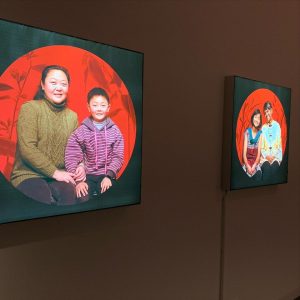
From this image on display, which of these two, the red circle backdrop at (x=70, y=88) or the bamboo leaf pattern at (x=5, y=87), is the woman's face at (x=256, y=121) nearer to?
the red circle backdrop at (x=70, y=88)

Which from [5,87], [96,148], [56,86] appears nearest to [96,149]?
[96,148]

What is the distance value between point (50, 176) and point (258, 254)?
2.17m

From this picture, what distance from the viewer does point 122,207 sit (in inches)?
90.8

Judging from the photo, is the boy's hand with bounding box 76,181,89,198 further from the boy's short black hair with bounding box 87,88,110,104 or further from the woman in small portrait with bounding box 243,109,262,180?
the woman in small portrait with bounding box 243,109,262,180

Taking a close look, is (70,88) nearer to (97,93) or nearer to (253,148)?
(97,93)

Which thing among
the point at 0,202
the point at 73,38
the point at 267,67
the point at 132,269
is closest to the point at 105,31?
the point at 73,38

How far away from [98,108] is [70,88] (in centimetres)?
19

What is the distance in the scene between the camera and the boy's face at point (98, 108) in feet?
6.70

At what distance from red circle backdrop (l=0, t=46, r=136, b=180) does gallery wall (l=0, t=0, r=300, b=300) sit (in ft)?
0.54

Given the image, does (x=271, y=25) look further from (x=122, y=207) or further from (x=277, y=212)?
(x=122, y=207)

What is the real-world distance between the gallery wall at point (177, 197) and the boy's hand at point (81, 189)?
143 mm

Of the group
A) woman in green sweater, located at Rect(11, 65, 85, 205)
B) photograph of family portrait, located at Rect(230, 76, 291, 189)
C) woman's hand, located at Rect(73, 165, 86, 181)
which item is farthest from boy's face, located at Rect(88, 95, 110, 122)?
photograph of family portrait, located at Rect(230, 76, 291, 189)

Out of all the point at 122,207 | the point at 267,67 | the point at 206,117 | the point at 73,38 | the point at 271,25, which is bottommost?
the point at 122,207

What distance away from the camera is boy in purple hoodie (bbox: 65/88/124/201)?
200 cm
